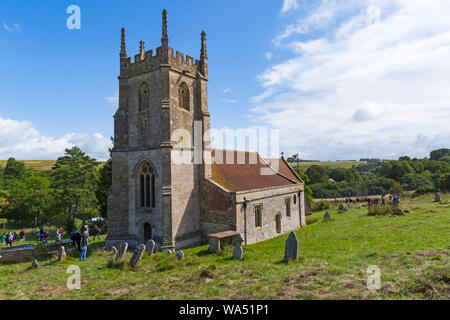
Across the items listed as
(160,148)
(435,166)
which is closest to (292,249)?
(160,148)

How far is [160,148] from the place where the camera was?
18.2 metres

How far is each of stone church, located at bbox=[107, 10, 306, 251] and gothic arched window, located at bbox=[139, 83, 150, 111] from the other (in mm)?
79

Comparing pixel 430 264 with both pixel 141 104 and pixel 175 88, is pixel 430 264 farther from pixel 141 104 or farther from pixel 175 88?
pixel 141 104

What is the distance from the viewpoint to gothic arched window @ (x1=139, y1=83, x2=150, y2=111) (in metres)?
19.9

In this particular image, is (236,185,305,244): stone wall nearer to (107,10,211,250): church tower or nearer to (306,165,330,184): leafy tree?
(107,10,211,250): church tower

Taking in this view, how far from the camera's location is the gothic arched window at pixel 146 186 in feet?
63.3

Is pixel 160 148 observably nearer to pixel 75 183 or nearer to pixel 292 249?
pixel 292 249

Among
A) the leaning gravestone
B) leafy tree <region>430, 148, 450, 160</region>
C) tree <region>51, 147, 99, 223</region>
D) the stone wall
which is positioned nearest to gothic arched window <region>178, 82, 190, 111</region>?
the stone wall

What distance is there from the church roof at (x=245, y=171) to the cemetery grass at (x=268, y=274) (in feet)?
20.5

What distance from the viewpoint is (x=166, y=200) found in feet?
58.4

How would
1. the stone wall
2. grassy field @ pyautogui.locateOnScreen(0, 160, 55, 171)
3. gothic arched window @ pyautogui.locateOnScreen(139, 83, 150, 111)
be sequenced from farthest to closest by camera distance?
1. grassy field @ pyautogui.locateOnScreen(0, 160, 55, 171)
2. gothic arched window @ pyautogui.locateOnScreen(139, 83, 150, 111)
3. the stone wall

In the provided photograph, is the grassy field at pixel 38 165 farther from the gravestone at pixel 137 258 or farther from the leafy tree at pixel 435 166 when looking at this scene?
the leafy tree at pixel 435 166
